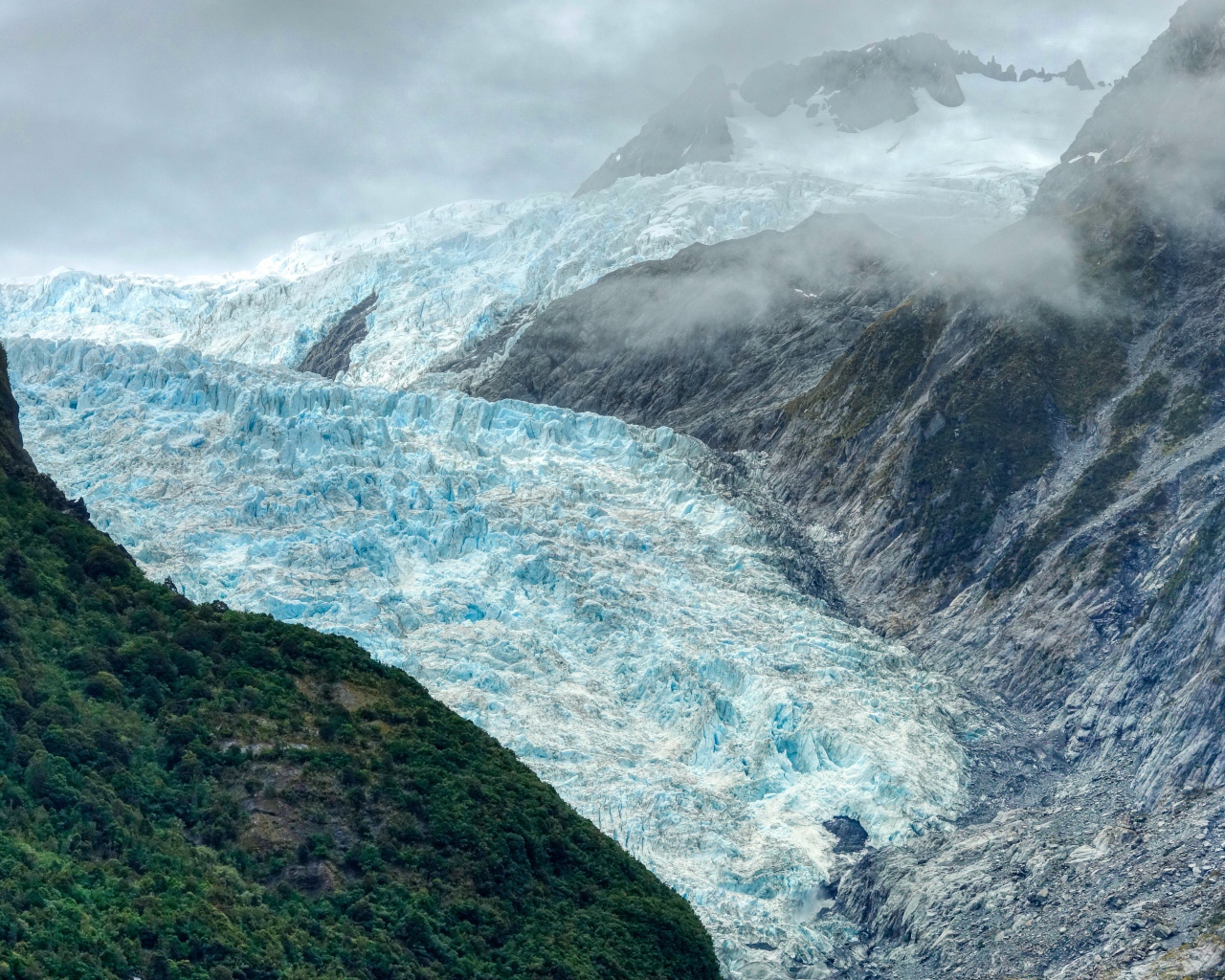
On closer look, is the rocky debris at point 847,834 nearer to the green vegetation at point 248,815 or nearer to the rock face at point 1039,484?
the rock face at point 1039,484

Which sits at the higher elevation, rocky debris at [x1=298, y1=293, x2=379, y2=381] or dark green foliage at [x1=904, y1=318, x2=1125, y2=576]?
rocky debris at [x1=298, y1=293, x2=379, y2=381]

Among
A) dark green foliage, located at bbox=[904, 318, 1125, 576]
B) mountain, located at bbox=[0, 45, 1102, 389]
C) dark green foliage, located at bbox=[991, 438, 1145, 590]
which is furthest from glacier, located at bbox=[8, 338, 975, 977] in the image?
mountain, located at bbox=[0, 45, 1102, 389]

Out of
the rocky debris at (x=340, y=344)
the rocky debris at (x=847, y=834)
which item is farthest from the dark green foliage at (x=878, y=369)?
the rocky debris at (x=340, y=344)

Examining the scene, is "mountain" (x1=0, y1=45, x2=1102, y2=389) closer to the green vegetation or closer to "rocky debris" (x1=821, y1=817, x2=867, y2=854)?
"rocky debris" (x1=821, y1=817, x2=867, y2=854)

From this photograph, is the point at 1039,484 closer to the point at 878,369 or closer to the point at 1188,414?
the point at 1188,414

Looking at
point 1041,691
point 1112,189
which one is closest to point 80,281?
point 1112,189

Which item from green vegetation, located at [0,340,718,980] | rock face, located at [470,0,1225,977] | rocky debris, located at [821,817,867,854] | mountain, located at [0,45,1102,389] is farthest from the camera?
mountain, located at [0,45,1102,389]

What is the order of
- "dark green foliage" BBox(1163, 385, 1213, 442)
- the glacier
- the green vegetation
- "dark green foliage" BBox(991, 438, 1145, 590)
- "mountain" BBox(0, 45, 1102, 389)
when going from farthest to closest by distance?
1. "mountain" BBox(0, 45, 1102, 389)
2. "dark green foliage" BBox(1163, 385, 1213, 442)
3. "dark green foliage" BBox(991, 438, 1145, 590)
4. the glacier
5. the green vegetation

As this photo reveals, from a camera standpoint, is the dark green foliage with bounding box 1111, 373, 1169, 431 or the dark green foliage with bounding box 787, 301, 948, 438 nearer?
the dark green foliage with bounding box 1111, 373, 1169, 431
